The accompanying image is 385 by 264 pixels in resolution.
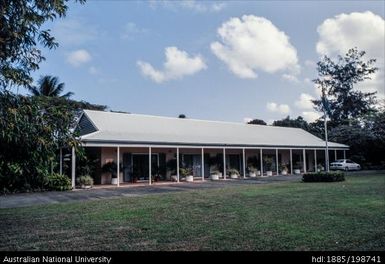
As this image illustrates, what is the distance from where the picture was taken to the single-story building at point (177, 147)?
24797 mm

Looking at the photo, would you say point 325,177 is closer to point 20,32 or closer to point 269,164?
point 269,164

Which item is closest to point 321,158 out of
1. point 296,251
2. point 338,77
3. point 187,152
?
point 187,152

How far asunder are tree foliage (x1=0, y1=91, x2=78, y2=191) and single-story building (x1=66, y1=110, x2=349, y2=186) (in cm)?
1312

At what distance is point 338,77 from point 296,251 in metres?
61.8

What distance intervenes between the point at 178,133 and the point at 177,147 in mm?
3944

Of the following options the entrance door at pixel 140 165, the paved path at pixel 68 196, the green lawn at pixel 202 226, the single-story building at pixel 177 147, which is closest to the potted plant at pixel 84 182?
the single-story building at pixel 177 147

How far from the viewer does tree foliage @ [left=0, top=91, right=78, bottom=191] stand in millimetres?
5996

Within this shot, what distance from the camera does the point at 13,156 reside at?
21.8ft

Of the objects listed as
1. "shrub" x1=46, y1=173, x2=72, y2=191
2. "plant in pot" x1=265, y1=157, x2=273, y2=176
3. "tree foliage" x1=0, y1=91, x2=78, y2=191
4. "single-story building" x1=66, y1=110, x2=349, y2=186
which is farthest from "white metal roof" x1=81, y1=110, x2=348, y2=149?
"tree foliage" x1=0, y1=91, x2=78, y2=191

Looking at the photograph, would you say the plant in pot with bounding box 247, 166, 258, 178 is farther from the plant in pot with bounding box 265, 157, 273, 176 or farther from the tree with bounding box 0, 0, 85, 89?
the tree with bounding box 0, 0, 85, 89

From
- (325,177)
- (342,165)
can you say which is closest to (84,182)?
(325,177)

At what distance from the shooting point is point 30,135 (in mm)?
6312

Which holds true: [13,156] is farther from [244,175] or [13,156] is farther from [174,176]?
[244,175]
